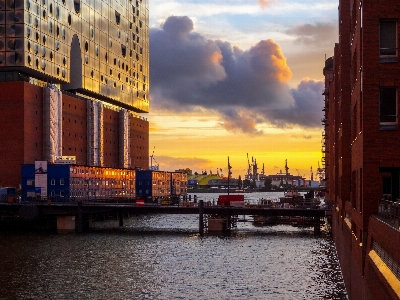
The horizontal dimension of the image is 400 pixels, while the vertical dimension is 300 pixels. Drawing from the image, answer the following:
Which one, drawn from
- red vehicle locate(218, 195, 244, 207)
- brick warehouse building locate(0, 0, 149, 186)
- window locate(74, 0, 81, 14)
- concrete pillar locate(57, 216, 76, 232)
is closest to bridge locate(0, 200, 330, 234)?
concrete pillar locate(57, 216, 76, 232)

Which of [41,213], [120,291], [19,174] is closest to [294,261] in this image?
[120,291]

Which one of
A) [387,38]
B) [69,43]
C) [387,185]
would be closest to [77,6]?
[69,43]

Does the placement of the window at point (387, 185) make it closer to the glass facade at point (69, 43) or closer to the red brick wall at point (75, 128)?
the glass facade at point (69, 43)

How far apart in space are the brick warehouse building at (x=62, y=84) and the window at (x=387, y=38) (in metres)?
117

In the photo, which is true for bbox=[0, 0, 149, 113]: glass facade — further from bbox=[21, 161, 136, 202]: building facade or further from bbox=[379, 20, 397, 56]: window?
bbox=[379, 20, 397, 56]: window

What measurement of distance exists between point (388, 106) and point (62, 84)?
462 feet

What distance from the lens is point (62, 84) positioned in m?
164

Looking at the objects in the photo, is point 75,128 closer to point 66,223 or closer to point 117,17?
point 117,17

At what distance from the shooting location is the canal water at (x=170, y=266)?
177 feet

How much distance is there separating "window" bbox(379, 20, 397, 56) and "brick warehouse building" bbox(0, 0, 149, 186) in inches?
4623

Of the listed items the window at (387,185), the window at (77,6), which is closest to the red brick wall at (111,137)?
the window at (77,6)

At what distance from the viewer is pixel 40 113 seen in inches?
5714

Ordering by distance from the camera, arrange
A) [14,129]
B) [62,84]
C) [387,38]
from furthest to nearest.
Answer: [62,84] → [14,129] → [387,38]

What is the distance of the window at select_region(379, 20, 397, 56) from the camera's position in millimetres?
29766
